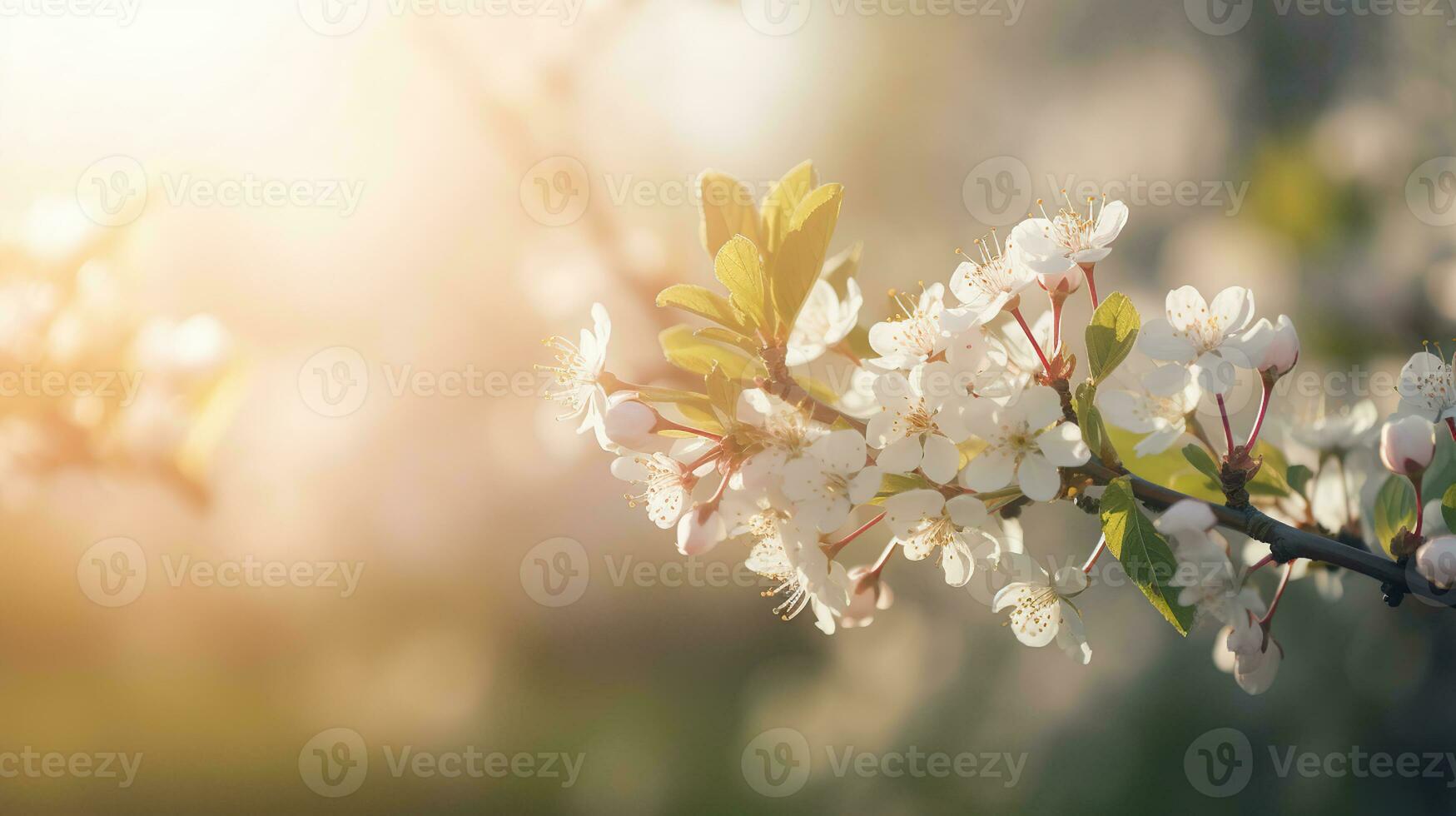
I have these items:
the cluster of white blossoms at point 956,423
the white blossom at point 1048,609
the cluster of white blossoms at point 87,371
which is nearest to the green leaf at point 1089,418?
the cluster of white blossoms at point 956,423

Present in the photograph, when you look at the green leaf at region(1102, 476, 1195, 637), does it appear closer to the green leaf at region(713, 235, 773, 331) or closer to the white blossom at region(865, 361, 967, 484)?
the white blossom at region(865, 361, 967, 484)

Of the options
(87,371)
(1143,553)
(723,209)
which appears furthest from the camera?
(87,371)

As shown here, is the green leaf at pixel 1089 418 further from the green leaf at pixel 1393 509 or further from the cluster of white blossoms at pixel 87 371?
the cluster of white blossoms at pixel 87 371

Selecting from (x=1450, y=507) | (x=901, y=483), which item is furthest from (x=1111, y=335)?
(x=1450, y=507)

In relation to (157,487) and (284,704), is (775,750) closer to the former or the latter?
(284,704)

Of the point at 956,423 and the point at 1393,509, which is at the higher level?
the point at 956,423

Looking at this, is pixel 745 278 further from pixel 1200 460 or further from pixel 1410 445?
pixel 1410 445
